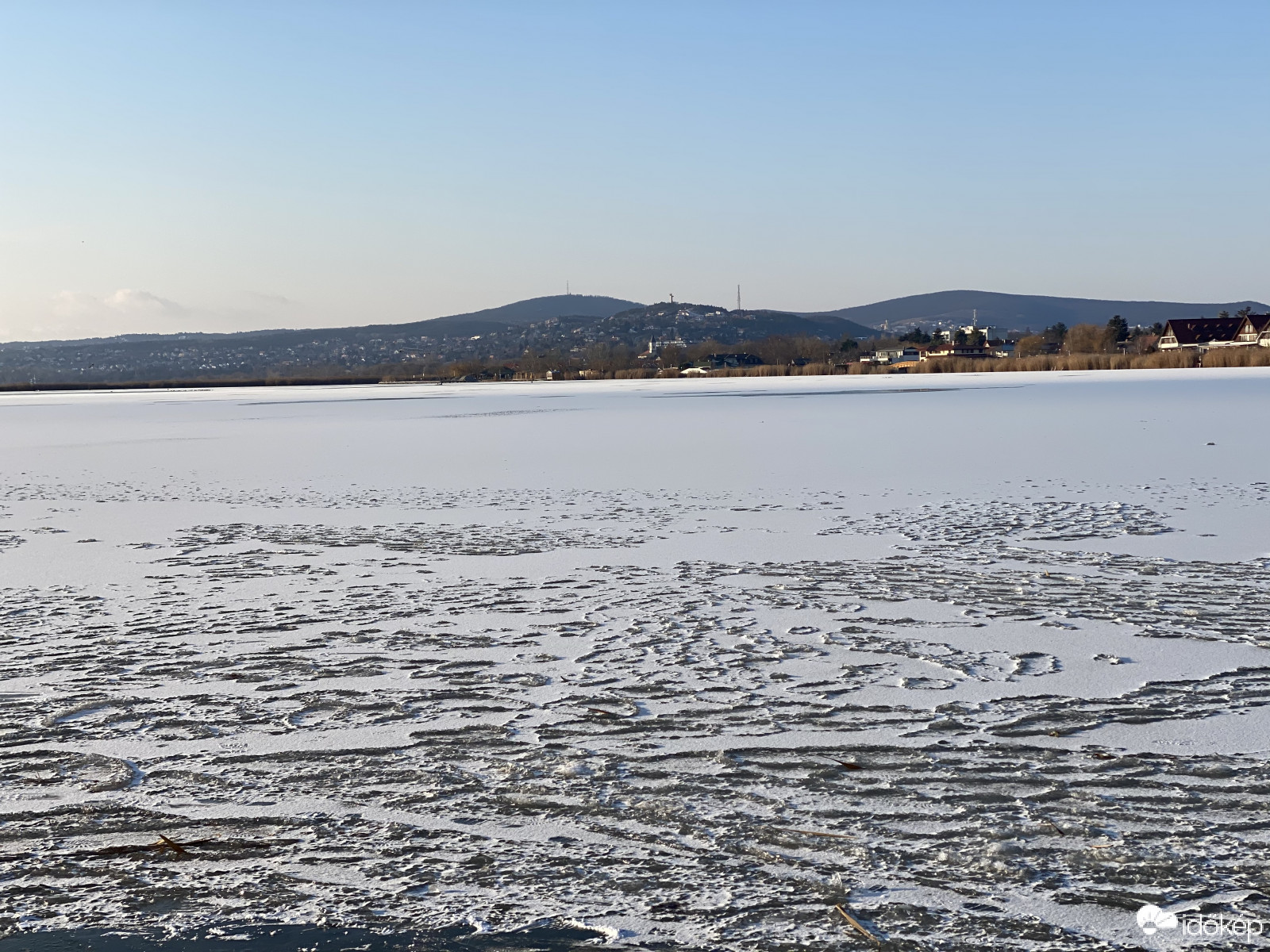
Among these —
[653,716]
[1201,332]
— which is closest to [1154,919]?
[653,716]

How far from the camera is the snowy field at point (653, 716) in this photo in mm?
3135

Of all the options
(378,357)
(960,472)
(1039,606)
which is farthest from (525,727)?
(378,357)

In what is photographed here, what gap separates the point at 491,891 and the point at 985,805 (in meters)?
1.50

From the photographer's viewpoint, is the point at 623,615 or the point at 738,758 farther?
the point at 623,615

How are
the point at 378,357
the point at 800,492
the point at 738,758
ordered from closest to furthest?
the point at 738,758
the point at 800,492
the point at 378,357

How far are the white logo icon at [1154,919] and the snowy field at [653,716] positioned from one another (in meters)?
0.05

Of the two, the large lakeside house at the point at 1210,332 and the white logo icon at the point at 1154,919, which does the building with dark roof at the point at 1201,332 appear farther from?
the white logo icon at the point at 1154,919

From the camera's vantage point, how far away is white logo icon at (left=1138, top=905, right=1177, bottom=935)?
2889 millimetres

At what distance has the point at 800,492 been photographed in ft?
39.5

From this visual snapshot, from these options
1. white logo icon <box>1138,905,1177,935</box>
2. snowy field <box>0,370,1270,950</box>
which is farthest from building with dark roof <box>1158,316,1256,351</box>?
white logo icon <box>1138,905,1177,935</box>

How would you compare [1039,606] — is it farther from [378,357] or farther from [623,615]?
[378,357]

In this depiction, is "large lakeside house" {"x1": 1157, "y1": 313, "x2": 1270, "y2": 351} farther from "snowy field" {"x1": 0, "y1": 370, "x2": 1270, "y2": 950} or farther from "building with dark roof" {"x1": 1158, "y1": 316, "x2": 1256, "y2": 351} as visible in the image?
"snowy field" {"x1": 0, "y1": 370, "x2": 1270, "y2": 950}

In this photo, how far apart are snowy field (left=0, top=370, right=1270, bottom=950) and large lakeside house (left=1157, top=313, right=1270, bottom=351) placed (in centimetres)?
11389

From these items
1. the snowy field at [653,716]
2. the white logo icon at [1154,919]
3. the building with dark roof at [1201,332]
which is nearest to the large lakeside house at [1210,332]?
the building with dark roof at [1201,332]
